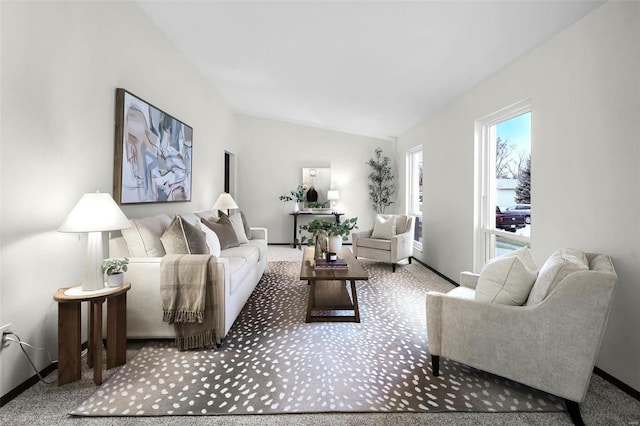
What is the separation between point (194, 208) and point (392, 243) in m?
2.94

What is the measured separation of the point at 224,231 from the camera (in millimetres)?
3850

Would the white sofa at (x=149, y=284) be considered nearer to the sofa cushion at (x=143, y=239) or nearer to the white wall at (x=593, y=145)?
the sofa cushion at (x=143, y=239)


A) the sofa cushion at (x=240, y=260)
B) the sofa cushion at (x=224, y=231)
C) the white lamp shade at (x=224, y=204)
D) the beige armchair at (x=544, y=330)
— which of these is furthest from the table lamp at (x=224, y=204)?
the beige armchair at (x=544, y=330)

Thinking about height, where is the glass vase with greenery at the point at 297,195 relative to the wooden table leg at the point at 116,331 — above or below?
above

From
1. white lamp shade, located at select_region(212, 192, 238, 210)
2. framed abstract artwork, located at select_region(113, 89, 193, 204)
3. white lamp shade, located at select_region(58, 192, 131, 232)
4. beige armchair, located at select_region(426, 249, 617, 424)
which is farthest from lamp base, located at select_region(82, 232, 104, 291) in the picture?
white lamp shade, located at select_region(212, 192, 238, 210)

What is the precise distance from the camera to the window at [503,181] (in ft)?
9.35

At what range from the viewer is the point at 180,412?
64.5 inches

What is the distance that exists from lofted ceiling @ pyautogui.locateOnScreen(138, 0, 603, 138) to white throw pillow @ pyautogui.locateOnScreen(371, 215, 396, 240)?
1729 mm

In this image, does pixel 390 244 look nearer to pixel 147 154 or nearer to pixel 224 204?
pixel 224 204

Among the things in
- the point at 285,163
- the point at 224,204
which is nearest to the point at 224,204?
the point at 224,204

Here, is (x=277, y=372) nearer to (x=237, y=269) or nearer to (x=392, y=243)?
(x=237, y=269)

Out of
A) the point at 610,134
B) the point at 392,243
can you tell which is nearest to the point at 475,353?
the point at 610,134

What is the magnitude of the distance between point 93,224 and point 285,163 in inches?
211

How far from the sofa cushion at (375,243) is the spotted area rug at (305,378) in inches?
73.6
